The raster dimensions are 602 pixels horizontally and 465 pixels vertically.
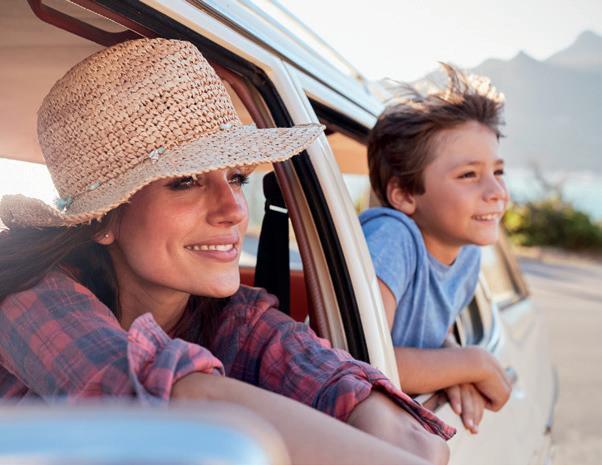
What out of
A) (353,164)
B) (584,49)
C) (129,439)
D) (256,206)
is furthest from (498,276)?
(129,439)

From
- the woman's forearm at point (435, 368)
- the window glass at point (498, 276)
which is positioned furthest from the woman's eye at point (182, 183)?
the window glass at point (498, 276)

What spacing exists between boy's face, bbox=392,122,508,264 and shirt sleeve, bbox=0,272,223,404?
1492 millimetres

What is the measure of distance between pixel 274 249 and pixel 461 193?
2.41ft

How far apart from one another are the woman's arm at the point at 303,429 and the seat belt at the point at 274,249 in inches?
41.0

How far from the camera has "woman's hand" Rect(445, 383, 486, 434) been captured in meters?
2.24

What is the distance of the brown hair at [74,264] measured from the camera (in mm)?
1444

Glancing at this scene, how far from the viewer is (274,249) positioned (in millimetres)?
2164

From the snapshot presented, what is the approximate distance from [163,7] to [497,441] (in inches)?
67.8

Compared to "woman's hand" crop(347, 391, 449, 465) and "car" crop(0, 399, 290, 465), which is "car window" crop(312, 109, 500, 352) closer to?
"woman's hand" crop(347, 391, 449, 465)

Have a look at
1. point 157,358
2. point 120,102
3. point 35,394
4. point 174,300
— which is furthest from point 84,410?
point 174,300

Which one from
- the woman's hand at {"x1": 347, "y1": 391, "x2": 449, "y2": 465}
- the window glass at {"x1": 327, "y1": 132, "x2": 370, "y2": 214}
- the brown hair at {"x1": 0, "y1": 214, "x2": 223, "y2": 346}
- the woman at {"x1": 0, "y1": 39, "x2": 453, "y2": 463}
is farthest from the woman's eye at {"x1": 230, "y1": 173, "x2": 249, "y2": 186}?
the window glass at {"x1": 327, "y1": 132, "x2": 370, "y2": 214}

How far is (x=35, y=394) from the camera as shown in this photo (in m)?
1.30

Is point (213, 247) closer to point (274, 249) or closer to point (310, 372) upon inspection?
point (310, 372)

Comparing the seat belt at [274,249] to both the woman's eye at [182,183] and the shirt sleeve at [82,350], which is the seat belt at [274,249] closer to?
the woman's eye at [182,183]
